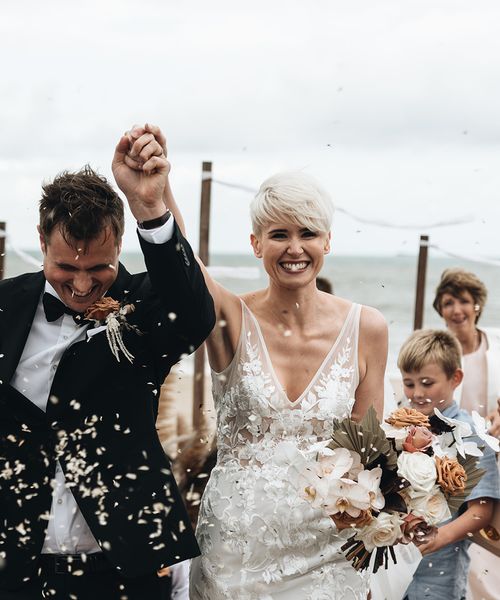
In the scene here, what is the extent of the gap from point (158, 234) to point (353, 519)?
1.14m

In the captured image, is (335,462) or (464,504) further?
(464,504)

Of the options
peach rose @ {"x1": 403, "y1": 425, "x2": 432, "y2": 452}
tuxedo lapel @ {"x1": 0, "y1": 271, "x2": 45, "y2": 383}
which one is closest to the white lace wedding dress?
peach rose @ {"x1": 403, "y1": 425, "x2": 432, "y2": 452}

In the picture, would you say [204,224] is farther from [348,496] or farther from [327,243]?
[348,496]

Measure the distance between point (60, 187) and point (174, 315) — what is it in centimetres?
61

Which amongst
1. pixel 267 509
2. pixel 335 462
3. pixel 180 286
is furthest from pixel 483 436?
pixel 180 286

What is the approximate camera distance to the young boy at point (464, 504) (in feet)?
15.8

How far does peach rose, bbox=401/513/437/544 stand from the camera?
3416 millimetres

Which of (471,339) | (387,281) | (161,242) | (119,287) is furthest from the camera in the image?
(387,281)

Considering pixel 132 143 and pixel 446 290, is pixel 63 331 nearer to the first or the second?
pixel 132 143

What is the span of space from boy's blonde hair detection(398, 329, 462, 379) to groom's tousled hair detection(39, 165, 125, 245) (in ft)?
7.08

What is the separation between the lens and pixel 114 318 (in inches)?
133

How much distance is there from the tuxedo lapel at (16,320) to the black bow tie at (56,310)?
0.15ft

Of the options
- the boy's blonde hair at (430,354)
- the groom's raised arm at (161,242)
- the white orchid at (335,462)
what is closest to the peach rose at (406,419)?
the white orchid at (335,462)

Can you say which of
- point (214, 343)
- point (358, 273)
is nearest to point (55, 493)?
point (214, 343)
